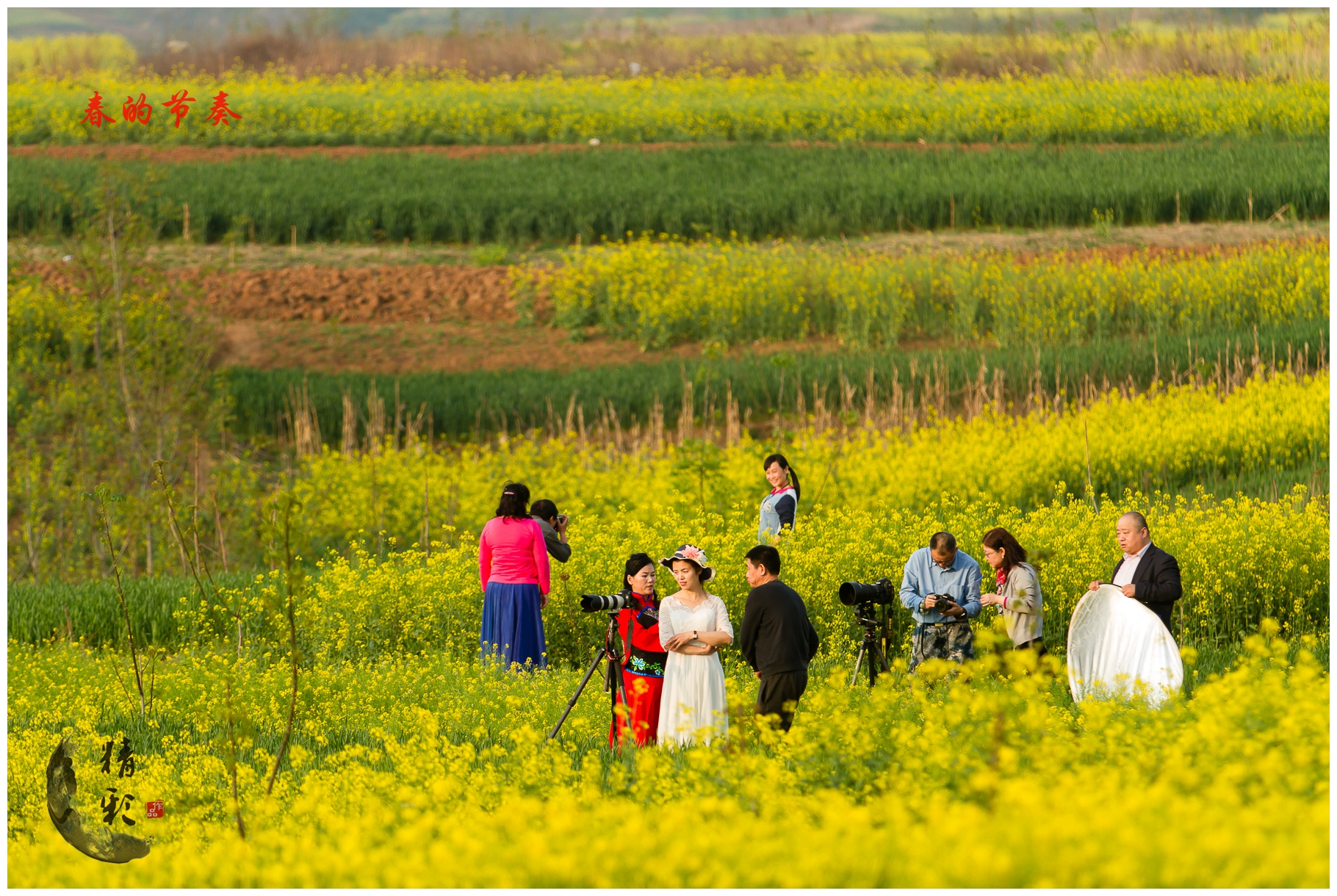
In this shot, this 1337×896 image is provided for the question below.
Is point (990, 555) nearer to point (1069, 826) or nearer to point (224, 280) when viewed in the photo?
point (1069, 826)

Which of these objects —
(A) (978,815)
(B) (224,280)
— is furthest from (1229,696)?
(B) (224,280)

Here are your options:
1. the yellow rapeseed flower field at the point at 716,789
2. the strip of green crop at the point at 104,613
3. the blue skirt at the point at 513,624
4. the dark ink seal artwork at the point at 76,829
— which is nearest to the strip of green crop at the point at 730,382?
the strip of green crop at the point at 104,613

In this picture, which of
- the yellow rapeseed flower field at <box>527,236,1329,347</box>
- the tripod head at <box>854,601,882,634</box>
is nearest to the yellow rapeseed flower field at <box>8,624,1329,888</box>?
the tripod head at <box>854,601,882,634</box>

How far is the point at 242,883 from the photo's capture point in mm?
4875

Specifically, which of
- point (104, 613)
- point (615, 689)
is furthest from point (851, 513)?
point (104, 613)

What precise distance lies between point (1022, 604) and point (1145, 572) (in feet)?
2.43

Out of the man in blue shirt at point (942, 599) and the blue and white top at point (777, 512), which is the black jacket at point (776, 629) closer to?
the man in blue shirt at point (942, 599)

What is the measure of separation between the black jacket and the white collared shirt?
2106 millimetres

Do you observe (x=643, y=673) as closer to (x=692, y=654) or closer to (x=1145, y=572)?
(x=692, y=654)

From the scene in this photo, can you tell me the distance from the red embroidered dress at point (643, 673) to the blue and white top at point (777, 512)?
214cm

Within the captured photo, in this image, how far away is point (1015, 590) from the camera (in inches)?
312

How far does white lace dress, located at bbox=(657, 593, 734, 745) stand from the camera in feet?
23.0

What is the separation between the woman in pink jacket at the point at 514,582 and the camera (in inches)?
362

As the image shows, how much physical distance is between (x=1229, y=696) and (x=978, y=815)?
253cm
